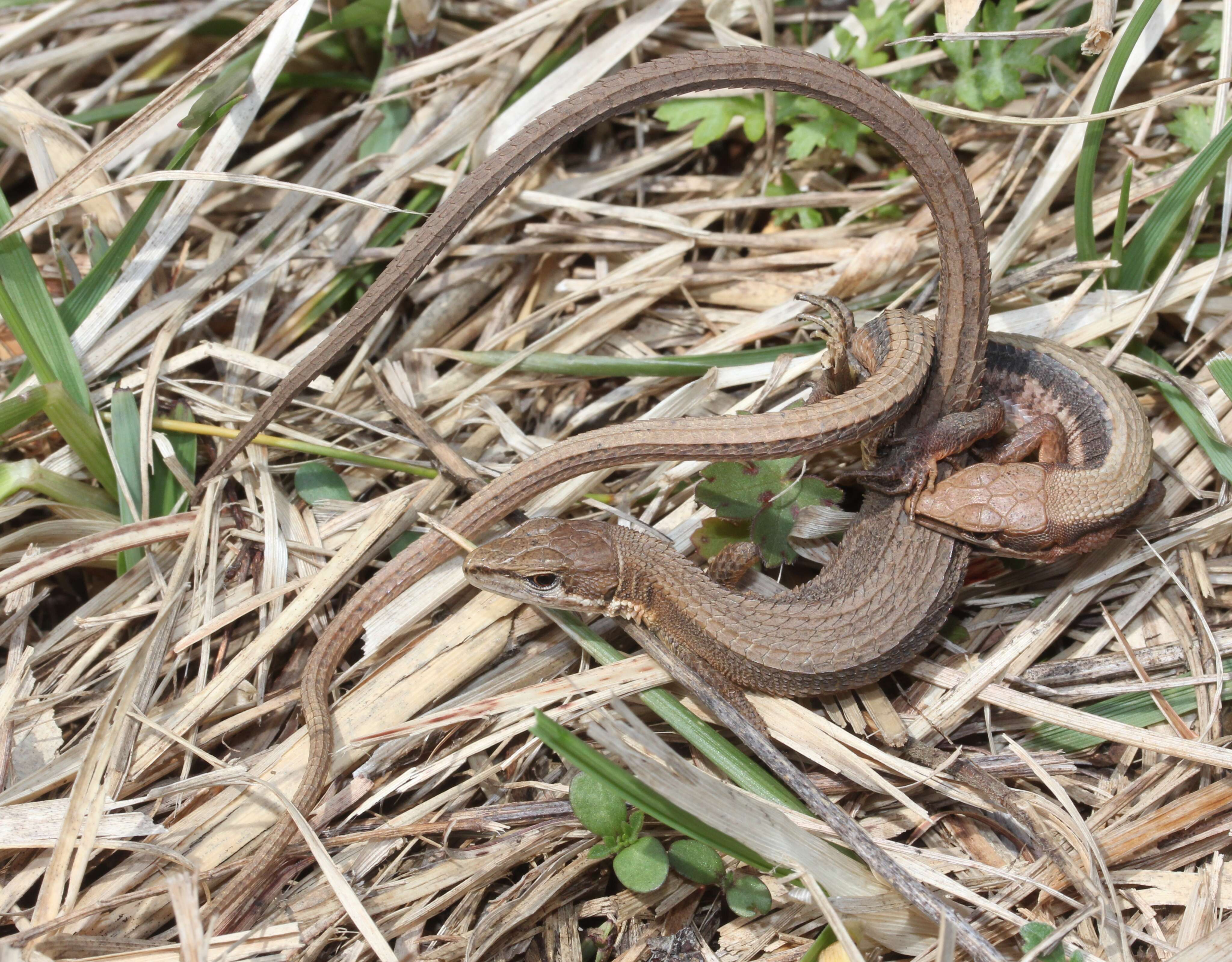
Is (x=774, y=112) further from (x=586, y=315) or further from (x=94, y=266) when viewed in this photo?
(x=94, y=266)

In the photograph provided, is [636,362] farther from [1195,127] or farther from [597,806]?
[1195,127]

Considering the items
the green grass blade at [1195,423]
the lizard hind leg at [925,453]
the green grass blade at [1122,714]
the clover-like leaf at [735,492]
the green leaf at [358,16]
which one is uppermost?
the green leaf at [358,16]

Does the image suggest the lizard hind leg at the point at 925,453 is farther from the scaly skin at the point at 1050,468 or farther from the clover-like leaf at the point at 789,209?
the clover-like leaf at the point at 789,209

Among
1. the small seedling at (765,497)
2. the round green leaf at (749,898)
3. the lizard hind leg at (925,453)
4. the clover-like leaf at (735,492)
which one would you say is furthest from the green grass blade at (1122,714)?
the clover-like leaf at (735,492)

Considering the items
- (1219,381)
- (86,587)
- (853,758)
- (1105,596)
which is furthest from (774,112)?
(86,587)

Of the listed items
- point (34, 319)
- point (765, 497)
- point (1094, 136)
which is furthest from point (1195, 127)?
point (34, 319)

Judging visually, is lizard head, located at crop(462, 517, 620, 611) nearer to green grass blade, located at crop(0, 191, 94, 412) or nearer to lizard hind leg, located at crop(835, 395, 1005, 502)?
lizard hind leg, located at crop(835, 395, 1005, 502)

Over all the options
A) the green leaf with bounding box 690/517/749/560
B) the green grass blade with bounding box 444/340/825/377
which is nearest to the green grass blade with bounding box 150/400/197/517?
the green grass blade with bounding box 444/340/825/377
